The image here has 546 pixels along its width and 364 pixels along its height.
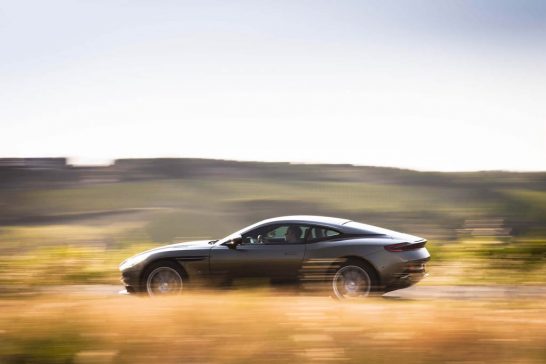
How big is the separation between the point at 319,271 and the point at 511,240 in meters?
2.62

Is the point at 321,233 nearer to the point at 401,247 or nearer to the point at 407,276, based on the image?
the point at 401,247

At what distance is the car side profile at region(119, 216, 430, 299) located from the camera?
31.2ft

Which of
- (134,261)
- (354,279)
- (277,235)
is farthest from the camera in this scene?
(134,261)

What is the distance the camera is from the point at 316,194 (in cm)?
5881

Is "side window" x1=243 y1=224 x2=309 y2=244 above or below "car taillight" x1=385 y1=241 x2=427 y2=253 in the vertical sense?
above

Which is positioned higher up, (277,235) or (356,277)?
(277,235)

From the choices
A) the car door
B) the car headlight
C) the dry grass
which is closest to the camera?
the dry grass

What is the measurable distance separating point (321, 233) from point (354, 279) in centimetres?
86

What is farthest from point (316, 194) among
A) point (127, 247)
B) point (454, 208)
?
point (127, 247)

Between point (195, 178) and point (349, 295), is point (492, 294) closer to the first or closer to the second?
point (349, 295)

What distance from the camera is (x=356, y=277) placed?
9508 mm

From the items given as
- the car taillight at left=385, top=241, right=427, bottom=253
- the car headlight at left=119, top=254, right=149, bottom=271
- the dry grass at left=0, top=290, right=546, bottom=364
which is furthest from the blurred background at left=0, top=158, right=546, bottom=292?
the dry grass at left=0, top=290, right=546, bottom=364

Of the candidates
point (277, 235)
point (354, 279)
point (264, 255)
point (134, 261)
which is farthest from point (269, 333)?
point (134, 261)

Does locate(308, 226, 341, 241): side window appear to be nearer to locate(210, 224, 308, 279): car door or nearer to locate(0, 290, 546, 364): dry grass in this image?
locate(210, 224, 308, 279): car door
